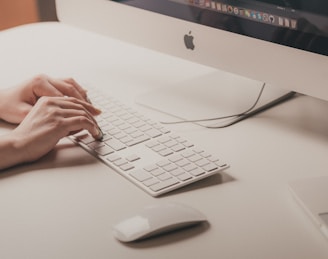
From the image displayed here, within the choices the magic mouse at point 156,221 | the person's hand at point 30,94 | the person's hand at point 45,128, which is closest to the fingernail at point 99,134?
the person's hand at point 45,128

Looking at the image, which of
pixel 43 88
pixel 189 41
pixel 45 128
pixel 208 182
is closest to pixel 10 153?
pixel 45 128

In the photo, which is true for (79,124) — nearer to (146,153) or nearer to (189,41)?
(146,153)

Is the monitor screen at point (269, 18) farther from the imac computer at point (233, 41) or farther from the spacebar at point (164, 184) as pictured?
the spacebar at point (164, 184)

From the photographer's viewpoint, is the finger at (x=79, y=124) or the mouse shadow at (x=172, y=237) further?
the finger at (x=79, y=124)

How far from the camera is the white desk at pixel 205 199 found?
747 millimetres

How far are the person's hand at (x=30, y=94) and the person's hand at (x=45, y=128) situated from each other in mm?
72

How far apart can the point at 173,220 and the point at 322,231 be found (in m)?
0.18

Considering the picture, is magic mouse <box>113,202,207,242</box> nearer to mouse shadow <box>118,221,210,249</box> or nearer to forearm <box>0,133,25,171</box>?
mouse shadow <box>118,221,210,249</box>

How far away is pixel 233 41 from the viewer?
105 cm

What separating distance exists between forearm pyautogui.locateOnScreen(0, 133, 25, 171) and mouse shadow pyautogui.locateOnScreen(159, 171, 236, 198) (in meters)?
0.23

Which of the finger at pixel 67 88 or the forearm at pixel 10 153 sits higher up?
the finger at pixel 67 88

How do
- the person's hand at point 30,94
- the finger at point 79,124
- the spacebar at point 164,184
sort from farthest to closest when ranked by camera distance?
the person's hand at point 30,94 < the finger at point 79,124 < the spacebar at point 164,184

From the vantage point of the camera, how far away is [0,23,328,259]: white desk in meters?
0.75

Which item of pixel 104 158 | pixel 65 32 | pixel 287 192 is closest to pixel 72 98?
pixel 104 158
